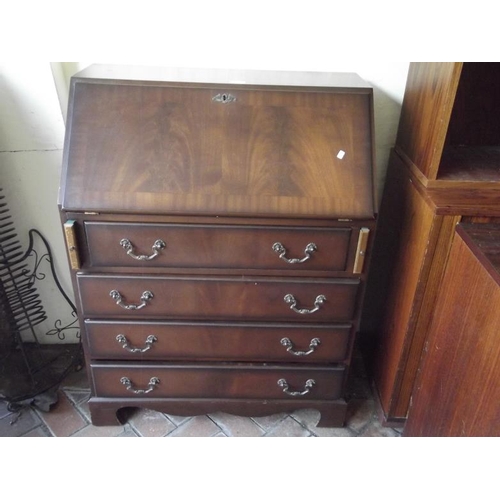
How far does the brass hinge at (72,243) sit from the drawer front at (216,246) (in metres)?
0.03

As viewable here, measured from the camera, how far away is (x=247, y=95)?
1197 mm

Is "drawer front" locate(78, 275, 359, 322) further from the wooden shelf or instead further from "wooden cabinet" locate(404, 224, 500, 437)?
the wooden shelf

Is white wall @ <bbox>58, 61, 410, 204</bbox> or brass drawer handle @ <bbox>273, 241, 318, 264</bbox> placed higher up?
white wall @ <bbox>58, 61, 410, 204</bbox>

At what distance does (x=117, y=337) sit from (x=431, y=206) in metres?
0.99

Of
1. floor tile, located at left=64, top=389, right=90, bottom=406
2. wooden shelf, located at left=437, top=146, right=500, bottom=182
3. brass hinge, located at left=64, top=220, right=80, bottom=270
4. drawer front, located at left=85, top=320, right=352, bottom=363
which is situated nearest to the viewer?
brass hinge, located at left=64, top=220, right=80, bottom=270

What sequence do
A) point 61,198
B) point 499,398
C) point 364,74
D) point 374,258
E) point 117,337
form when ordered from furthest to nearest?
point 374,258, point 364,74, point 117,337, point 61,198, point 499,398

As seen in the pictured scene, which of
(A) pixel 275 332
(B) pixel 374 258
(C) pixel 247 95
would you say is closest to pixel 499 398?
(A) pixel 275 332

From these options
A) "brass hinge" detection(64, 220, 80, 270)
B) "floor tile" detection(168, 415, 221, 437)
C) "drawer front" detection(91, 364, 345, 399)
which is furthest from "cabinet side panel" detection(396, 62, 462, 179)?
"floor tile" detection(168, 415, 221, 437)

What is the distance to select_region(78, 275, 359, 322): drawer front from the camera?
4.10ft

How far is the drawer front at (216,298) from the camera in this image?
1249 millimetres

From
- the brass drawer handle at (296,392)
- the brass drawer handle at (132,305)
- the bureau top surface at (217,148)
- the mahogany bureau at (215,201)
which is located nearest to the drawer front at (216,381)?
the brass drawer handle at (296,392)

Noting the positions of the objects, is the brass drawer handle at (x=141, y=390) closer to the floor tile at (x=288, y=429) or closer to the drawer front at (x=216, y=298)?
the drawer front at (x=216, y=298)

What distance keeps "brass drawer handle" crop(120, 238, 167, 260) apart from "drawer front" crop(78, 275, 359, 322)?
0.26ft

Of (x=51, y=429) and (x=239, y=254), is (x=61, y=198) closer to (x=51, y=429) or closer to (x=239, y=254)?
(x=239, y=254)
